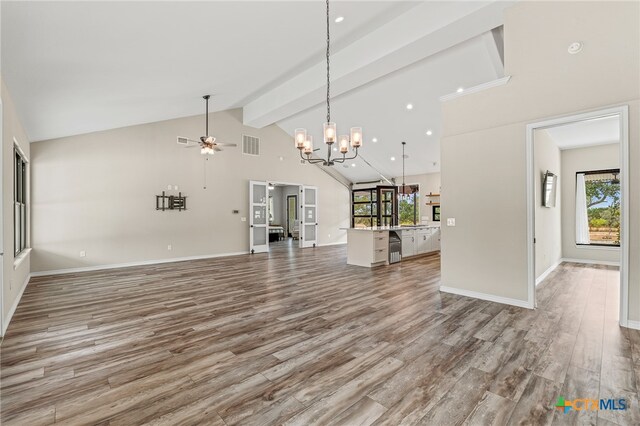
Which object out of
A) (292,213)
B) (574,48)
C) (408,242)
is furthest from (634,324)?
(292,213)

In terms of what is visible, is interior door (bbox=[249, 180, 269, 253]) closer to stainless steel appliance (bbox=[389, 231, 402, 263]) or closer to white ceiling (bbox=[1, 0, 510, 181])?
white ceiling (bbox=[1, 0, 510, 181])

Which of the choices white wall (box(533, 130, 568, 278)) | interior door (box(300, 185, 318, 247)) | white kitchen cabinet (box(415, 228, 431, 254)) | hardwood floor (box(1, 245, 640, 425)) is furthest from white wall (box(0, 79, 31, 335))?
white kitchen cabinet (box(415, 228, 431, 254))

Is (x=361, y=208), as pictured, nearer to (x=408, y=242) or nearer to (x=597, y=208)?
(x=408, y=242)

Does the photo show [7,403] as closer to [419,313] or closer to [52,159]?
[419,313]

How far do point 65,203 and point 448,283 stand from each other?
7.70 meters

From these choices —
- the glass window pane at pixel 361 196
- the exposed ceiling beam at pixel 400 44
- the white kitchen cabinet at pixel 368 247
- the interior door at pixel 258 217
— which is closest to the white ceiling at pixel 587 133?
the exposed ceiling beam at pixel 400 44

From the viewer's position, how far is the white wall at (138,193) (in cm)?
624

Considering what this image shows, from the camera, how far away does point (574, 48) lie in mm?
3467

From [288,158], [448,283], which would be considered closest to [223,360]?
[448,283]

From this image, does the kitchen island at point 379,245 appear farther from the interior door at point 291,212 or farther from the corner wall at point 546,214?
the interior door at point 291,212

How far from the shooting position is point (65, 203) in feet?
20.9

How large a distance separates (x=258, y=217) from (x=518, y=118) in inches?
294

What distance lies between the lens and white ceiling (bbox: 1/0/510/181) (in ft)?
9.73

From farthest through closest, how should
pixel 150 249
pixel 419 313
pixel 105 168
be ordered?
pixel 150 249, pixel 105 168, pixel 419 313
